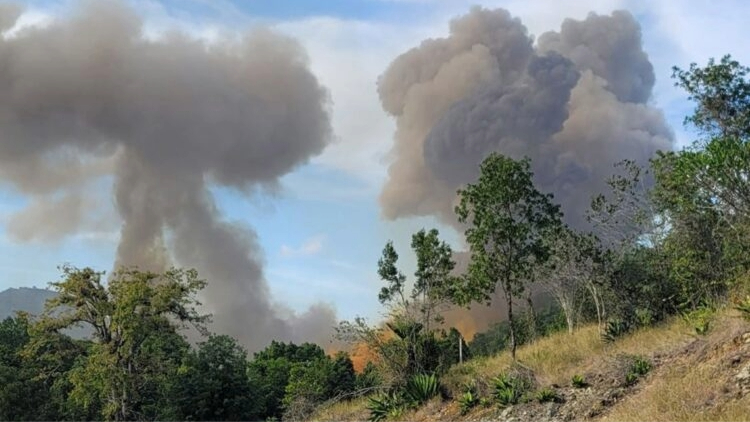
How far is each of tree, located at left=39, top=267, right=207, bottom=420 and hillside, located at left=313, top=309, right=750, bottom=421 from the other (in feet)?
64.4

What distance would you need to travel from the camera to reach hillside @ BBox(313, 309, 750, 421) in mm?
10844

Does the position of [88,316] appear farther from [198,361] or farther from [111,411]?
[198,361]

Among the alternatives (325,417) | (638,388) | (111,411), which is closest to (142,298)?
(111,411)

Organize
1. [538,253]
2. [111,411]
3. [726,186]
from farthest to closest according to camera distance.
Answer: [111,411], [538,253], [726,186]

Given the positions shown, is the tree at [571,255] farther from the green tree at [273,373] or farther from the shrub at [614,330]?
the green tree at [273,373]

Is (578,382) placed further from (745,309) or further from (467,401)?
(745,309)

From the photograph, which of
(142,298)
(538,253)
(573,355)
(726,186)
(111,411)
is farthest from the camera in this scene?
(142,298)

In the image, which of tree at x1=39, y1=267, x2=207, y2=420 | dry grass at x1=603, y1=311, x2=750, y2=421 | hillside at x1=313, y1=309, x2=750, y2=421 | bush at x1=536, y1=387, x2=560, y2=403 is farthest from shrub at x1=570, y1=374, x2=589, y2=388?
tree at x1=39, y1=267, x2=207, y2=420

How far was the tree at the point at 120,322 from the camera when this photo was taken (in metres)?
37.4

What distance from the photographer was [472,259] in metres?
23.5

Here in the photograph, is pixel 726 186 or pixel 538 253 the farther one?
pixel 538 253

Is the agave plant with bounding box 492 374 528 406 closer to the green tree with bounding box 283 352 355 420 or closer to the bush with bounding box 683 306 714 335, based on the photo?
the bush with bounding box 683 306 714 335

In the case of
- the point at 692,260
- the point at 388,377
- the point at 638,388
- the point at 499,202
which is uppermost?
the point at 499,202

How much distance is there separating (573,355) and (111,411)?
28.4 m
